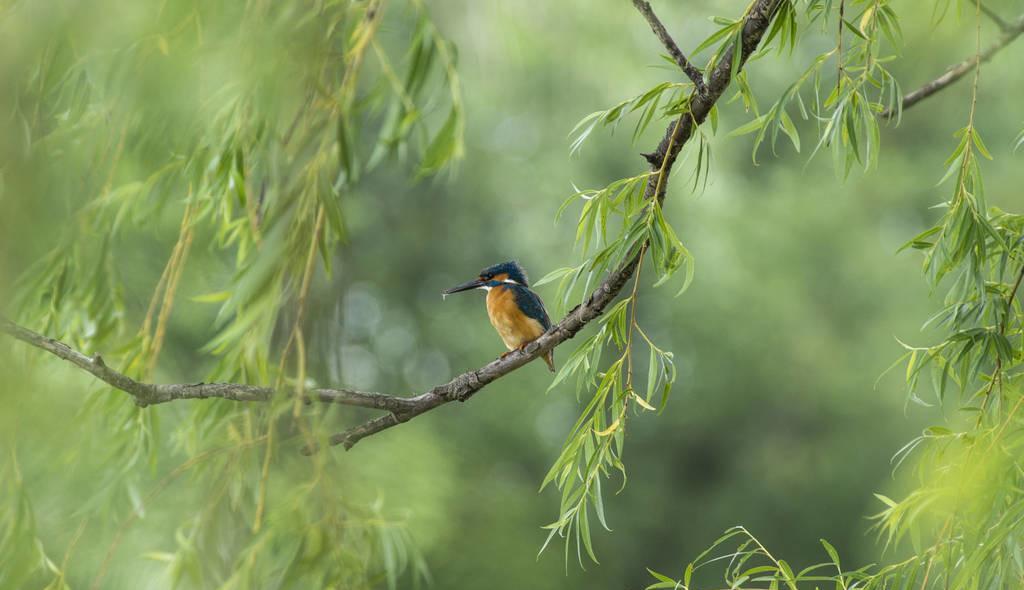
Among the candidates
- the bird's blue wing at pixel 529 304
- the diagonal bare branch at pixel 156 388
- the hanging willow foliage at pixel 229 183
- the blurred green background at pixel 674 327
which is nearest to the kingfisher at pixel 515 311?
the bird's blue wing at pixel 529 304

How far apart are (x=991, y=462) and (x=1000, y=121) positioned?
411cm

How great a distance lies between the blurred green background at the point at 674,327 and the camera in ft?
14.7

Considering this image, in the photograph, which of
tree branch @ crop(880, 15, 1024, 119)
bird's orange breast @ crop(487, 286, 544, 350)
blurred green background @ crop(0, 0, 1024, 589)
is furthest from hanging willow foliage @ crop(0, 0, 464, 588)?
blurred green background @ crop(0, 0, 1024, 589)

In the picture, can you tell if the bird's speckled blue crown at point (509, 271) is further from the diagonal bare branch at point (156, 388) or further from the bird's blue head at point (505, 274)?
the diagonal bare branch at point (156, 388)

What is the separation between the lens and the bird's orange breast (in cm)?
261

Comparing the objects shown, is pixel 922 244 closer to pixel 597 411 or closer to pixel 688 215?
pixel 597 411

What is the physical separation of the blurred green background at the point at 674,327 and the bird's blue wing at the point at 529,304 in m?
1.46

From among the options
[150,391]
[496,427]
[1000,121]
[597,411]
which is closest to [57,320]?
[150,391]

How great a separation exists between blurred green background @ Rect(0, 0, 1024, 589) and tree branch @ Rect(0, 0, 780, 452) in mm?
2531

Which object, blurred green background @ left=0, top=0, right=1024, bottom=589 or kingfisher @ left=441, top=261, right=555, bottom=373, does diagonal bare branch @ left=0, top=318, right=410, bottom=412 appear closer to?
kingfisher @ left=441, top=261, right=555, bottom=373

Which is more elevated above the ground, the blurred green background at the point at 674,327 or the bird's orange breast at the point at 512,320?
the bird's orange breast at the point at 512,320

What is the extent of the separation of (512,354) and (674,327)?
12.7 feet

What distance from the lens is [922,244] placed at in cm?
140

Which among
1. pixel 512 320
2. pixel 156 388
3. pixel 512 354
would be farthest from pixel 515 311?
pixel 156 388
